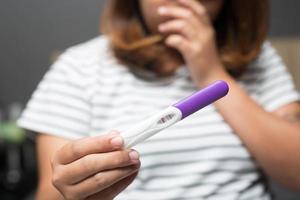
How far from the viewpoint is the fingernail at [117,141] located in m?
0.40

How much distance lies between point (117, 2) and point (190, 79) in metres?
0.19

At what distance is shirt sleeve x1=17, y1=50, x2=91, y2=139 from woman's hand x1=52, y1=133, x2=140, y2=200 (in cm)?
16

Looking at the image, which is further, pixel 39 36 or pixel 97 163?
pixel 39 36

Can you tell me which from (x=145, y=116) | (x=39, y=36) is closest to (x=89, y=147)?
(x=145, y=116)

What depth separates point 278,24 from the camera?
142 cm

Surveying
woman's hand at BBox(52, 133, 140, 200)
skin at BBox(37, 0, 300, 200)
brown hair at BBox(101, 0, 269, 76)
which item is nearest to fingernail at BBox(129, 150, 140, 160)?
woman's hand at BBox(52, 133, 140, 200)

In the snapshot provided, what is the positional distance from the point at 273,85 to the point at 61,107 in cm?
35

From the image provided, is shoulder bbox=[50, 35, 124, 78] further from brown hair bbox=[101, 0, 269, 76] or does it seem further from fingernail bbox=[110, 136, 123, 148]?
fingernail bbox=[110, 136, 123, 148]

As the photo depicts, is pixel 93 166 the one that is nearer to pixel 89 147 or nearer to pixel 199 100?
pixel 89 147

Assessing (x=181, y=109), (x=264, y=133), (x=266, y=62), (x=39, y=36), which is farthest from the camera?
(x=39, y=36)

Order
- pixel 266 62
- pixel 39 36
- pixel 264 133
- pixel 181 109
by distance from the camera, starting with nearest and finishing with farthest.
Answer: pixel 181 109 → pixel 264 133 → pixel 266 62 → pixel 39 36

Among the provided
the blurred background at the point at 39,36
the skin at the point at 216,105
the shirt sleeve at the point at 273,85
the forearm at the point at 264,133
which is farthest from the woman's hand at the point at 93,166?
the blurred background at the point at 39,36

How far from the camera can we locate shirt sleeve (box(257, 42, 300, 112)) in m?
0.69

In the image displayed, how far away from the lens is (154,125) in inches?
15.4
